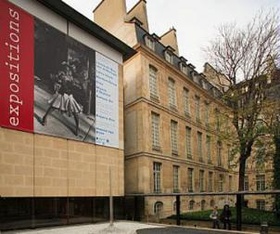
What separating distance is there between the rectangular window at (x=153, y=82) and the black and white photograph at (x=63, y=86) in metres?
6.40

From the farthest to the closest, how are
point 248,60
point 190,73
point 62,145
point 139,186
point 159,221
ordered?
point 190,73 < point 248,60 < point 139,186 < point 159,221 < point 62,145

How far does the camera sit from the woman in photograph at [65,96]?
650 inches

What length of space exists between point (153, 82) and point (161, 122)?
2452 mm

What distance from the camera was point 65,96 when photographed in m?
17.0

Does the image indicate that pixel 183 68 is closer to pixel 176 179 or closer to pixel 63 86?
pixel 176 179

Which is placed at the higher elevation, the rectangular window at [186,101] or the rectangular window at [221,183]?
the rectangular window at [186,101]

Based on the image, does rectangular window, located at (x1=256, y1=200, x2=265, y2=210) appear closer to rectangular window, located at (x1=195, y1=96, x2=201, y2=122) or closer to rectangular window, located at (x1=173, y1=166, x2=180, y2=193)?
rectangular window, located at (x1=173, y1=166, x2=180, y2=193)

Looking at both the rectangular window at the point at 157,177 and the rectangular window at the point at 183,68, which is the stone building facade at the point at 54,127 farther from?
the rectangular window at the point at 183,68

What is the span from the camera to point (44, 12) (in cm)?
1675

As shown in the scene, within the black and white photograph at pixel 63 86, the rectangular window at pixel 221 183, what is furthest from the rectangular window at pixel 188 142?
the black and white photograph at pixel 63 86

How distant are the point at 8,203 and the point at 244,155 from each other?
14951 millimetres

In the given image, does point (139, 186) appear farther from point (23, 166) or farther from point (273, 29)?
point (273, 29)

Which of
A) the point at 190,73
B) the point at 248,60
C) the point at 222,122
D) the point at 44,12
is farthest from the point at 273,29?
the point at 44,12

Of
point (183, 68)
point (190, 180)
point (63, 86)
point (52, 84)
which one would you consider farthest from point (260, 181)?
point (52, 84)
